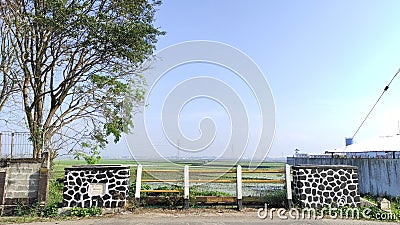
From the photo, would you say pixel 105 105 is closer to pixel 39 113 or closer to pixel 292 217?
pixel 39 113

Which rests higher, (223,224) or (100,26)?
(100,26)

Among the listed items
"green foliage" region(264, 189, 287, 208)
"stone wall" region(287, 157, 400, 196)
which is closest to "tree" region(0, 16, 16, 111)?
"green foliage" region(264, 189, 287, 208)

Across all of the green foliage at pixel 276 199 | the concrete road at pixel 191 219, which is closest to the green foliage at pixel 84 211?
the concrete road at pixel 191 219

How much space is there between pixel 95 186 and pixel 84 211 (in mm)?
601

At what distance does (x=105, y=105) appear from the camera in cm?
1154

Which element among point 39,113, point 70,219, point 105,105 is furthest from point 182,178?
point 39,113

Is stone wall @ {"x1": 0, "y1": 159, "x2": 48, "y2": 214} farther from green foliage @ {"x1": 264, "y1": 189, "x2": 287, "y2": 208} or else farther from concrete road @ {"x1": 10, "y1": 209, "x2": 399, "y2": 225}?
green foliage @ {"x1": 264, "y1": 189, "x2": 287, "y2": 208}

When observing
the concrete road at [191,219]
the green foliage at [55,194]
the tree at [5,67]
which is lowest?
the concrete road at [191,219]

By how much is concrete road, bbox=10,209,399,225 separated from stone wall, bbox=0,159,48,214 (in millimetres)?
1226

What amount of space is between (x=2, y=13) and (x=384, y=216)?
11.6 m

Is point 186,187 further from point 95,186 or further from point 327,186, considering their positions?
point 327,186

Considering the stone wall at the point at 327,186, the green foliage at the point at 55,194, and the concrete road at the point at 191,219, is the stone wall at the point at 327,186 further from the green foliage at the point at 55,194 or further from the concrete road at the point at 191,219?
the green foliage at the point at 55,194

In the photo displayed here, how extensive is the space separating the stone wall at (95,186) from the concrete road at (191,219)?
19.9 inches

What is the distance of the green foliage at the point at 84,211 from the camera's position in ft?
23.5
